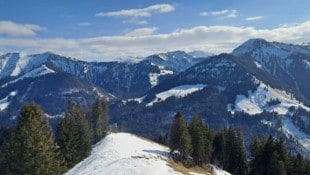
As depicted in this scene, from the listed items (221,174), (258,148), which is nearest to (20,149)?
(221,174)

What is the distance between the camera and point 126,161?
81500mm

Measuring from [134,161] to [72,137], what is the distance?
25984mm

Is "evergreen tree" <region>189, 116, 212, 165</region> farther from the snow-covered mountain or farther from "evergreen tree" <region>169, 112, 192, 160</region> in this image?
the snow-covered mountain

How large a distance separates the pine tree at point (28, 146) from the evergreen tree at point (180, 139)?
39863 mm

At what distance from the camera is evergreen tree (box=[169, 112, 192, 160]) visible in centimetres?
10744

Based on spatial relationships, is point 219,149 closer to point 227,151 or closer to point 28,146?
point 227,151

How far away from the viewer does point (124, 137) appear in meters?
118

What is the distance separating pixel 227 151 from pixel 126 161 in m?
65.1

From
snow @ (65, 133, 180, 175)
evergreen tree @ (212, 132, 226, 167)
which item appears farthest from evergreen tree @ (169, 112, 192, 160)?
evergreen tree @ (212, 132, 226, 167)

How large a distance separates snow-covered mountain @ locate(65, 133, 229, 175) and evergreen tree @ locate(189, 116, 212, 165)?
17.8 feet

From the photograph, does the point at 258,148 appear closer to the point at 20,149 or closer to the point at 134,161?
the point at 134,161

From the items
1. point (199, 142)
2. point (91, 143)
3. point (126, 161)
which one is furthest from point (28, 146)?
point (199, 142)

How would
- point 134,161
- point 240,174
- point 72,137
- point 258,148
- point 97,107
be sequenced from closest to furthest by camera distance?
point 134,161
point 72,137
point 258,148
point 240,174
point 97,107

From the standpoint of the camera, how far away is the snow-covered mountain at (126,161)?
7638 centimetres
